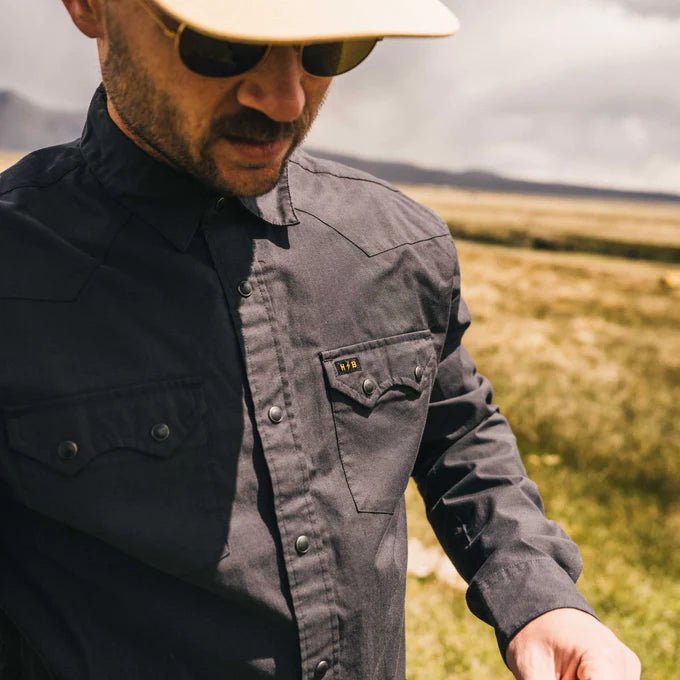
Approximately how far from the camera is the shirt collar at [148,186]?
150 cm

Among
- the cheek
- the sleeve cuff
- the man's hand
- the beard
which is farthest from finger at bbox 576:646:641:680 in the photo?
the cheek

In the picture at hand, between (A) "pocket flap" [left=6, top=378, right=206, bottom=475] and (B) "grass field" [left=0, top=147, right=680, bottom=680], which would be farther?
(B) "grass field" [left=0, top=147, right=680, bottom=680]

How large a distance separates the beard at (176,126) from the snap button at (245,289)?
0.65 feet

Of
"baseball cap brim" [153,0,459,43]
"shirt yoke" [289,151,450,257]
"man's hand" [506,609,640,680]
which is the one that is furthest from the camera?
"shirt yoke" [289,151,450,257]

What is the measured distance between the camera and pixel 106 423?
1.42 meters

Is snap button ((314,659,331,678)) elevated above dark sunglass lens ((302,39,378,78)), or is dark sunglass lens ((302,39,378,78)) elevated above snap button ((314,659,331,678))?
dark sunglass lens ((302,39,378,78))

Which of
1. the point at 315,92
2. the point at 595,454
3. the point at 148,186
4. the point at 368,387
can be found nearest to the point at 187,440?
the point at 368,387

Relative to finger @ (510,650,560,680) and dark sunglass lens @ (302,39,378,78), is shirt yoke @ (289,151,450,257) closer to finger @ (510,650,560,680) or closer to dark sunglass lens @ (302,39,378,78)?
dark sunglass lens @ (302,39,378,78)

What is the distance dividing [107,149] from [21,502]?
2.53ft

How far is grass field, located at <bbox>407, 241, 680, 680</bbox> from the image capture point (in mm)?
4570

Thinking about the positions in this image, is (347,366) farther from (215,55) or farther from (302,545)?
(215,55)

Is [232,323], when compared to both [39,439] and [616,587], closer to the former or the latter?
[39,439]

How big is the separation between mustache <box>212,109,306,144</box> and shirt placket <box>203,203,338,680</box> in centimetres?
22

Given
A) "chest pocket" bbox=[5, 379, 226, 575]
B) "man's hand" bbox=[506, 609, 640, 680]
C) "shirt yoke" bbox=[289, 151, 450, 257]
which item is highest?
"shirt yoke" bbox=[289, 151, 450, 257]
